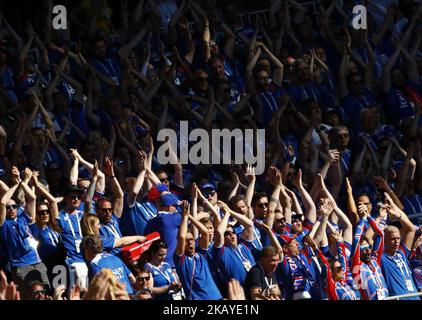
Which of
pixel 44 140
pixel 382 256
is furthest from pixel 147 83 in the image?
pixel 382 256

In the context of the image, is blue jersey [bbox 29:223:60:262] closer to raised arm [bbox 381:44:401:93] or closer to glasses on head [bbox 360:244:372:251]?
glasses on head [bbox 360:244:372:251]

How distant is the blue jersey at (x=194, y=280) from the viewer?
51.4 feet

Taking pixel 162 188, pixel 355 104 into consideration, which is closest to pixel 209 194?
pixel 162 188

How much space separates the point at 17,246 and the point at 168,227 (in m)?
1.42

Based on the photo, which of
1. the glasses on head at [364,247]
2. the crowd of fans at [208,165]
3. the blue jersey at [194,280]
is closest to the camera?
the blue jersey at [194,280]

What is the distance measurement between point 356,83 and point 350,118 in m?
0.46

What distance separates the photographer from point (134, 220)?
55.2 feet

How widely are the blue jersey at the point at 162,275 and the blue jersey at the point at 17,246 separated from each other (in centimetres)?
123

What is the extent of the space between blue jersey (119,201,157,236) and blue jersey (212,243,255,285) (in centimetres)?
97

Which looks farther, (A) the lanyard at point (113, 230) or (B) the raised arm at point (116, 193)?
(B) the raised arm at point (116, 193)

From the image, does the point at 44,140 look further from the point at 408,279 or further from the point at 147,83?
the point at 408,279

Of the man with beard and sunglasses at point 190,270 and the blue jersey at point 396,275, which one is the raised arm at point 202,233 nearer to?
the man with beard and sunglasses at point 190,270

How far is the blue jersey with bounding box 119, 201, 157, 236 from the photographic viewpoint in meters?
16.8

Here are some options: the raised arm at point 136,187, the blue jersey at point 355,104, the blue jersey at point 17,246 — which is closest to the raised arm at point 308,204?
the raised arm at point 136,187
